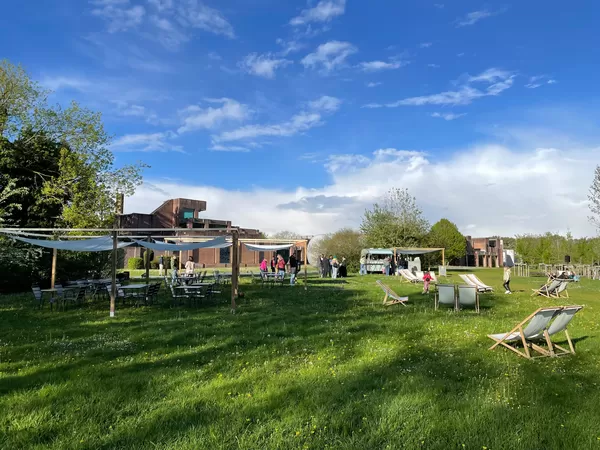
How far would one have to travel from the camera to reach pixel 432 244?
119ft

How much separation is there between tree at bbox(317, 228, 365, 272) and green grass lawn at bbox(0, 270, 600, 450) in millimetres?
28598

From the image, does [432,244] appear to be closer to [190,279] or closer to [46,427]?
[190,279]

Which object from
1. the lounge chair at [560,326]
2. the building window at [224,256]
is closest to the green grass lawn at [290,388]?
the lounge chair at [560,326]

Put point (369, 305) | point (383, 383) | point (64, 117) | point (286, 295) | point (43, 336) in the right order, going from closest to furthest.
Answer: point (383, 383), point (43, 336), point (369, 305), point (286, 295), point (64, 117)

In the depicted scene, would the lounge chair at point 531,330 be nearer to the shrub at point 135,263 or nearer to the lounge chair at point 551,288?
the lounge chair at point 551,288

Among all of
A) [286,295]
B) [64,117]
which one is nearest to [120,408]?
[286,295]

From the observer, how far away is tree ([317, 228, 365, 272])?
36.5 m

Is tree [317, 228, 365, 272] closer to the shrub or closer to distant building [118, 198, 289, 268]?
distant building [118, 198, 289, 268]

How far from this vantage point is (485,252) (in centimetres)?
6175

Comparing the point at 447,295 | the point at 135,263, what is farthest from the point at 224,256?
the point at 447,295

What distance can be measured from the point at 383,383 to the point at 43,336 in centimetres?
562

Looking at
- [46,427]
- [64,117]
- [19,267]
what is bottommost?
[46,427]

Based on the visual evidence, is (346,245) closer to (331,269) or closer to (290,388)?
(331,269)

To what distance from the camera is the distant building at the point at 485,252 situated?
61.2 meters
